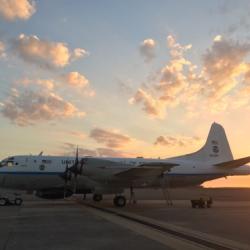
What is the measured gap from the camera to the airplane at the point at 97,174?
93.3 feet

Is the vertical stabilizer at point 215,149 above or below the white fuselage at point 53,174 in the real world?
above

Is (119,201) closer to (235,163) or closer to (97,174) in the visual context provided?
(97,174)

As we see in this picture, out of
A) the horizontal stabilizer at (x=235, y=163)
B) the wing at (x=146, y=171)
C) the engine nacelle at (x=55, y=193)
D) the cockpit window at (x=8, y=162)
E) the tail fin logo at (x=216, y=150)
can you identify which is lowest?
the engine nacelle at (x=55, y=193)

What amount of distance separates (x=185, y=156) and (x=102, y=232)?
22859 millimetres

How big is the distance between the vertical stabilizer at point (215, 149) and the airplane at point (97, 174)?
1.79 metres

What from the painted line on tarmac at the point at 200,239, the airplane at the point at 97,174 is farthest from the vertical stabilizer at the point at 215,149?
the painted line on tarmac at the point at 200,239

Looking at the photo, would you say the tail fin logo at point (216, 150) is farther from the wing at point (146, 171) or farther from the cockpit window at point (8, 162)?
the cockpit window at point (8, 162)

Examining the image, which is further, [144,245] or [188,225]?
[188,225]

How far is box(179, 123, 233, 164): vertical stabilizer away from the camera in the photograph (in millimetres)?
36188

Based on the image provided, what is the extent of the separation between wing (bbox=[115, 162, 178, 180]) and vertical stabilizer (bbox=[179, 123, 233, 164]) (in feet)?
24.8

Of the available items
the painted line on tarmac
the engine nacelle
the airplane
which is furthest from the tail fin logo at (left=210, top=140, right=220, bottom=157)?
the painted line on tarmac

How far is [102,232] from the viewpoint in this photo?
14.1m

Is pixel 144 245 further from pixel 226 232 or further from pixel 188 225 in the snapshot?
pixel 188 225

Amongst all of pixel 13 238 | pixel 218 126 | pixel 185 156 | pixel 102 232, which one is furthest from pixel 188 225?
pixel 218 126
